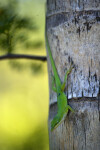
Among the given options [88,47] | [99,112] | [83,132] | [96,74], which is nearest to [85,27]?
[88,47]

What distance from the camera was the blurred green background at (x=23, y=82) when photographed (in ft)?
9.08

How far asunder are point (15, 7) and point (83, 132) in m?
1.39

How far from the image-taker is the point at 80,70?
2213 millimetres

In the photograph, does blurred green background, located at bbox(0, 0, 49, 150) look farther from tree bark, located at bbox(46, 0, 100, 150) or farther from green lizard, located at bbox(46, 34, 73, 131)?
tree bark, located at bbox(46, 0, 100, 150)

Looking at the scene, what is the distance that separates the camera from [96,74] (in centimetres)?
218

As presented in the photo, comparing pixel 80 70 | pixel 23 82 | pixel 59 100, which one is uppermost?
pixel 80 70

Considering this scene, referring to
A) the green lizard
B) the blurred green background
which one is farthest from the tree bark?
the blurred green background

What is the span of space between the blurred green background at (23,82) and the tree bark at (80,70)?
22.6 inches

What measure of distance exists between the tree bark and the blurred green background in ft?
1.89

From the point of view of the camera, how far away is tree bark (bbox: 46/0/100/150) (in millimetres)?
2131

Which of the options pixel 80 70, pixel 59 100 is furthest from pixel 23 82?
pixel 80 70

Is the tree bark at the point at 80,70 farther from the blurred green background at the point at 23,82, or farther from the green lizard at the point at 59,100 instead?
the blurred green background at the point at 23,82

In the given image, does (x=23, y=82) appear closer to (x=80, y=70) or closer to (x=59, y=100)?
(x=59, y=100)

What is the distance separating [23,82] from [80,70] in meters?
2.20
